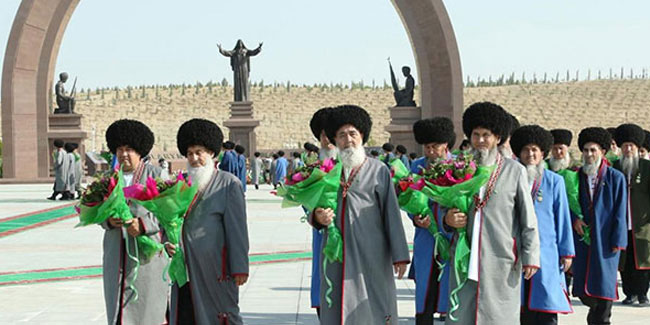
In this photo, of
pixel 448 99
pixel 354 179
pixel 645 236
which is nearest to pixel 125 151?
pixel 354 179

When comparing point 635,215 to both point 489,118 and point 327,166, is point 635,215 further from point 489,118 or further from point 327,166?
point 327,166

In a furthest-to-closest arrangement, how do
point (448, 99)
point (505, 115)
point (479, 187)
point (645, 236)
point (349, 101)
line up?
point (349, 101)
point (448, 99)
point (645, 236)
point (505, 115)
point (479, 187)

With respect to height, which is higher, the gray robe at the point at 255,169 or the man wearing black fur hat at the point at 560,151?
the man wearing black fur hat at the point at 560,151

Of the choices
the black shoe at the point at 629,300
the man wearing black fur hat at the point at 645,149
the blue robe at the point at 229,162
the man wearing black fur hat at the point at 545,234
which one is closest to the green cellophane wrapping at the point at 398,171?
the man wearing black fur hat at the point at 545,234

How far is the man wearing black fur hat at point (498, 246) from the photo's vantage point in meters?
5.75

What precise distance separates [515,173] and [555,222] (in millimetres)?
1032

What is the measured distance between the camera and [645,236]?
9.18 meters

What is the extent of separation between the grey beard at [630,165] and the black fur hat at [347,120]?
163 inches

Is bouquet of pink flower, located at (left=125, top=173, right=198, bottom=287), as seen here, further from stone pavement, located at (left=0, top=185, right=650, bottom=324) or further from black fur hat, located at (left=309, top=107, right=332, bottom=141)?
stone pavement, located at (left=0, top=185, right=650, bottom=324)

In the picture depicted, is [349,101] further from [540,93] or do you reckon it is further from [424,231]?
[424,231]

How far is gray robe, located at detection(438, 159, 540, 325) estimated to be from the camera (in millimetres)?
5754

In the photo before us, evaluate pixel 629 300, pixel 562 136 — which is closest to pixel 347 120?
pixel 562 136

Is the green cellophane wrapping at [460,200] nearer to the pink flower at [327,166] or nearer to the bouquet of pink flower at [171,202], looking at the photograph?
the pink flower at [327,166]

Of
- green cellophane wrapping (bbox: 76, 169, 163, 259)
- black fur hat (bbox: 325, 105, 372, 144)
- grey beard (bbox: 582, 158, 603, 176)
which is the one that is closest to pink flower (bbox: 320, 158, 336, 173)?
black fur hat (bbox: 325, 105, 372, 144)
